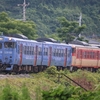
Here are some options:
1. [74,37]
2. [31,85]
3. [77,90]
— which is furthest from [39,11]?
[77,90]

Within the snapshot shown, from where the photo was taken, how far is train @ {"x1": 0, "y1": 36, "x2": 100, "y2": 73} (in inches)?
965

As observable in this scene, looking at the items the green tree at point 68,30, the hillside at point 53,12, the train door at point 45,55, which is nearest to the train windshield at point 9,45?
the train door at point 45,55

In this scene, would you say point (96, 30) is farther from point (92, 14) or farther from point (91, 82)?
point (91, 82)

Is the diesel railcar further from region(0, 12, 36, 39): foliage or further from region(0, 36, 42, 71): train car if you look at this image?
region(0, 12, 36, 39): foliage

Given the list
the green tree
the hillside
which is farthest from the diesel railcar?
the hillside

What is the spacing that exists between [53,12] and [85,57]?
32.0 m

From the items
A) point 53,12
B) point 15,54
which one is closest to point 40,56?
point 15,54

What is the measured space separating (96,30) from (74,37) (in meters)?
25.7

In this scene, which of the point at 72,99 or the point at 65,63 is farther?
the point at 65,63

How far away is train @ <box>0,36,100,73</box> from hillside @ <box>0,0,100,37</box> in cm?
2527

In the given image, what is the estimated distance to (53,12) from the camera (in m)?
65.1

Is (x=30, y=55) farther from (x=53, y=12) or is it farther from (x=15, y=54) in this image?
(x=53, y=12)

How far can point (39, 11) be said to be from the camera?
63.2 meters

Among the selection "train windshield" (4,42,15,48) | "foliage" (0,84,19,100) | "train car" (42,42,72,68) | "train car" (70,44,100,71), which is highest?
"foliage" (0,84,19,100)
